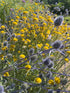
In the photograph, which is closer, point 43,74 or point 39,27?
point 43,74

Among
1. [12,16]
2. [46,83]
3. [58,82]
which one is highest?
[12,16]

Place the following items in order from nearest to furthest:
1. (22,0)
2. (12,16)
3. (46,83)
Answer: (46,83) → (12,16) → (22,0)

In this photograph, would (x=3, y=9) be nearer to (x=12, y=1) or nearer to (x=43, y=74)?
(x=12, y=1)

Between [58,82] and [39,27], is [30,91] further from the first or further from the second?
[39,27]

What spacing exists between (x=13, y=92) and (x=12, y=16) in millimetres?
3113

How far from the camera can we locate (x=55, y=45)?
165 cm

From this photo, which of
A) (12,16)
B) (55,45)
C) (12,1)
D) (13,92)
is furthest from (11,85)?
(12,1)

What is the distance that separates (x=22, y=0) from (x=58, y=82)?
6.14m

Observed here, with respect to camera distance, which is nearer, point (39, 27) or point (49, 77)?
point (49, 77)

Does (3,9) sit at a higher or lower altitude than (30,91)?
higher

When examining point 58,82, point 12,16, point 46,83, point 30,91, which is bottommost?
point 30,91

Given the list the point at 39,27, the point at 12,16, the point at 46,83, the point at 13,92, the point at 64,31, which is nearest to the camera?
the point at 13,92

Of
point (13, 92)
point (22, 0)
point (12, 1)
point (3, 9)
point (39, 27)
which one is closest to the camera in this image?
point (13, 92)

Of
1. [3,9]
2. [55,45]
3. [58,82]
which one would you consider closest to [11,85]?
[58,82]
